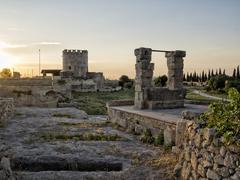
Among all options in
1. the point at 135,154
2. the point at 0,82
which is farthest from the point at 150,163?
the point at 0,82

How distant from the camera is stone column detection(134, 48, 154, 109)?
17.5m

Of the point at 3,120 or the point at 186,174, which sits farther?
the point at 3,120

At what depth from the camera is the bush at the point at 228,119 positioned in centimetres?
621

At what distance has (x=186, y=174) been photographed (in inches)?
313

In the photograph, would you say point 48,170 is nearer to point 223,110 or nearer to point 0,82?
point 223,110

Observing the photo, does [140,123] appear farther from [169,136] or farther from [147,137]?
[169,136]

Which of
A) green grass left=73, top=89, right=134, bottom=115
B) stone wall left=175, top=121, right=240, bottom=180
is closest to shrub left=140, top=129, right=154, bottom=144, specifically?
stone wall left=175, top=121, right=240, bottom=180

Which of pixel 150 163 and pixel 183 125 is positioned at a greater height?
pixel 183 125

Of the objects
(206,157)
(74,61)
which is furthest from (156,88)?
(74,61)

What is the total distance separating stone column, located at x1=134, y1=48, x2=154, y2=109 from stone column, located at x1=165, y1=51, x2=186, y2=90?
3.29 ft

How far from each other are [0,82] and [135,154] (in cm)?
3613

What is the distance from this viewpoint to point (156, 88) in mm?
17578

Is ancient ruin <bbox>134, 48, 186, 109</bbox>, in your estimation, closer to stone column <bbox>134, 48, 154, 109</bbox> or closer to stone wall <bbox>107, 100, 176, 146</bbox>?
stone column <bbox>134, 48, 154, 109</bbox>

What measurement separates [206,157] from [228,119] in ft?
2.69
